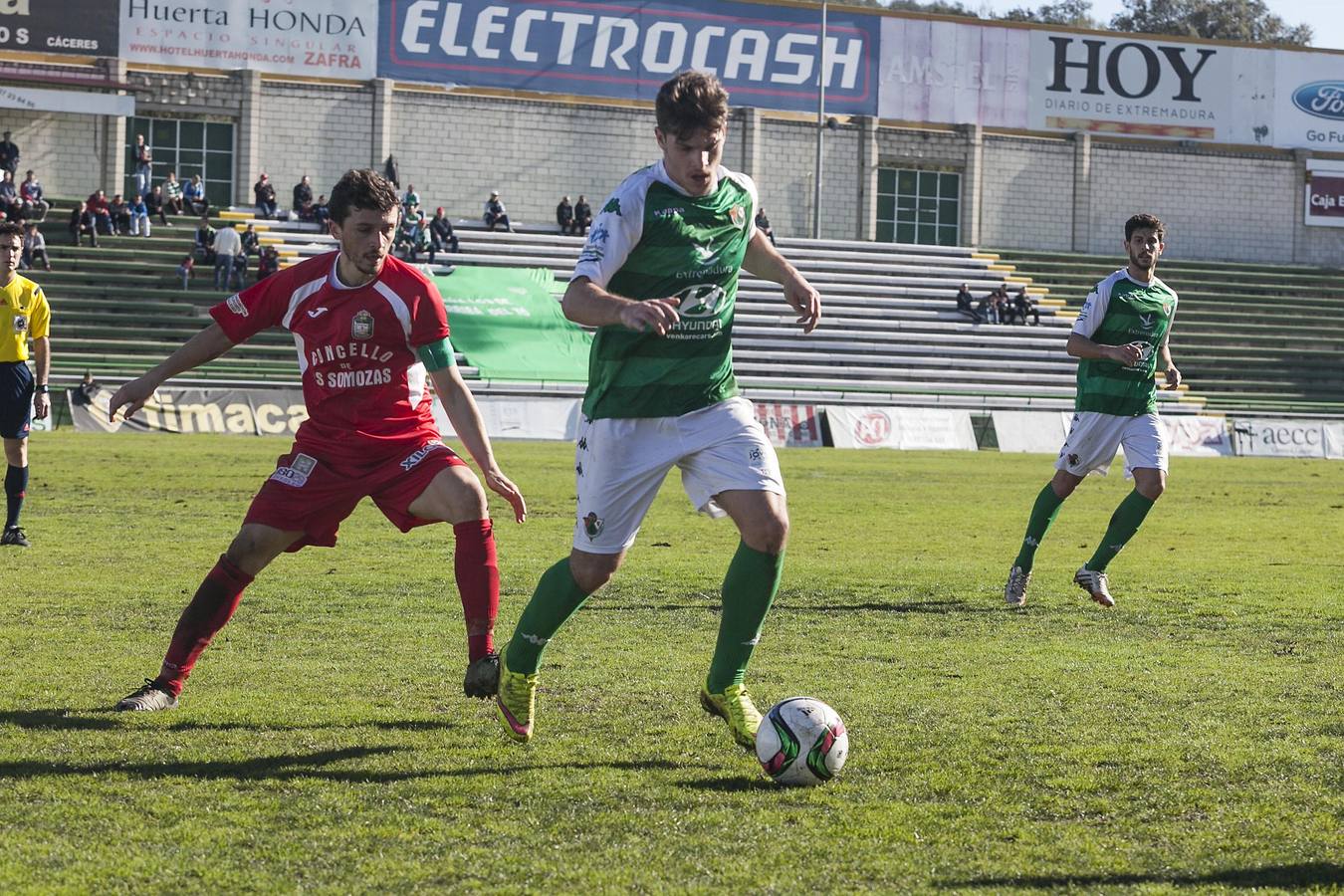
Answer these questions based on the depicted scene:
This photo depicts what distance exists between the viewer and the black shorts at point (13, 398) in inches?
484

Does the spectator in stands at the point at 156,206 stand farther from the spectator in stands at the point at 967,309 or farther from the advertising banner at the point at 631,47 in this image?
the spectator in stands at the point at 967,309

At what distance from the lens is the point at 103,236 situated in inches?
1684

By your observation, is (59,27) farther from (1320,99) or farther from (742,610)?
(742,610)

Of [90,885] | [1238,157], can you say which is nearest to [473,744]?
[90,885]

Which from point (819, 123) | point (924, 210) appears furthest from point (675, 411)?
point (924, 210)

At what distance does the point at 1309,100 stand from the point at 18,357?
56.1 m

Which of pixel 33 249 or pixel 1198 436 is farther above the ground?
pixel 33 249

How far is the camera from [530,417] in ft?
111

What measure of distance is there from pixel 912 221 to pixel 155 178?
24907mm

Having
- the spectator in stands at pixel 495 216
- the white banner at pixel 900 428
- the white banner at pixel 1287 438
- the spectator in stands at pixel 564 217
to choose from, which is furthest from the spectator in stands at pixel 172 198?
the white banner at pixel 1287 438

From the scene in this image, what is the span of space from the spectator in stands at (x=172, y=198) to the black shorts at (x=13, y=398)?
112ft

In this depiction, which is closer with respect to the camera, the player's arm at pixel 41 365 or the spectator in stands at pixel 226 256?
the player's arm at pixel 41 365

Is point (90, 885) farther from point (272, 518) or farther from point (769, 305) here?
point (769, 305)

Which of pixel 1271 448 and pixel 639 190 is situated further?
pixel 1271 448
